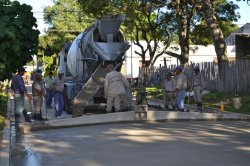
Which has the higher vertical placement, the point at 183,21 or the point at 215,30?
the point at 183,21

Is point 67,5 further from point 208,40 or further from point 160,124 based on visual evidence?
point 160,124

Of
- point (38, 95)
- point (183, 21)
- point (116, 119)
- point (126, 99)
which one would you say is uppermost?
point (183, 21)

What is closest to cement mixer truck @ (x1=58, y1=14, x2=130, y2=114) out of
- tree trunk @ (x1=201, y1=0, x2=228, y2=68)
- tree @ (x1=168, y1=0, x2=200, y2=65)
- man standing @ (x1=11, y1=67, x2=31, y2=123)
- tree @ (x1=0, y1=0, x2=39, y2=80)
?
man standing @ (x1=11, y1=67, x2=31, y2=123)

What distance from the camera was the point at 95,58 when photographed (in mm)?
16969

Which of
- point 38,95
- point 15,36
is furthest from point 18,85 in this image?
point 15,36

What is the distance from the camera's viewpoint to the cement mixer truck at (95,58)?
16.2m

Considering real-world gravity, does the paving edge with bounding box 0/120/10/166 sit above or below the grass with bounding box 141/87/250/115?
below

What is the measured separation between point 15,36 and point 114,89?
3258 mm

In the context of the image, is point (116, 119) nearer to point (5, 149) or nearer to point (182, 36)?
point (5, 149)

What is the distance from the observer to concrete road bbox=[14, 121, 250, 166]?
852cm

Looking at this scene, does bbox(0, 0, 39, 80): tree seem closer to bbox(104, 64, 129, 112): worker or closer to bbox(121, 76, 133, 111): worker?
bbox(104, 64, 129, 112): worker

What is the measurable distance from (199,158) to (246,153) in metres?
0.99

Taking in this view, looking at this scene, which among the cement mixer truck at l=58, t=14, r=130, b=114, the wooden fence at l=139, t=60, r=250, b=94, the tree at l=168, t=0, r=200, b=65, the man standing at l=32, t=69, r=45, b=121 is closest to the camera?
the man standing at l=32, t=69, r=45, b=121

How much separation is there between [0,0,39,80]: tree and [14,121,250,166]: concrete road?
302 cm
